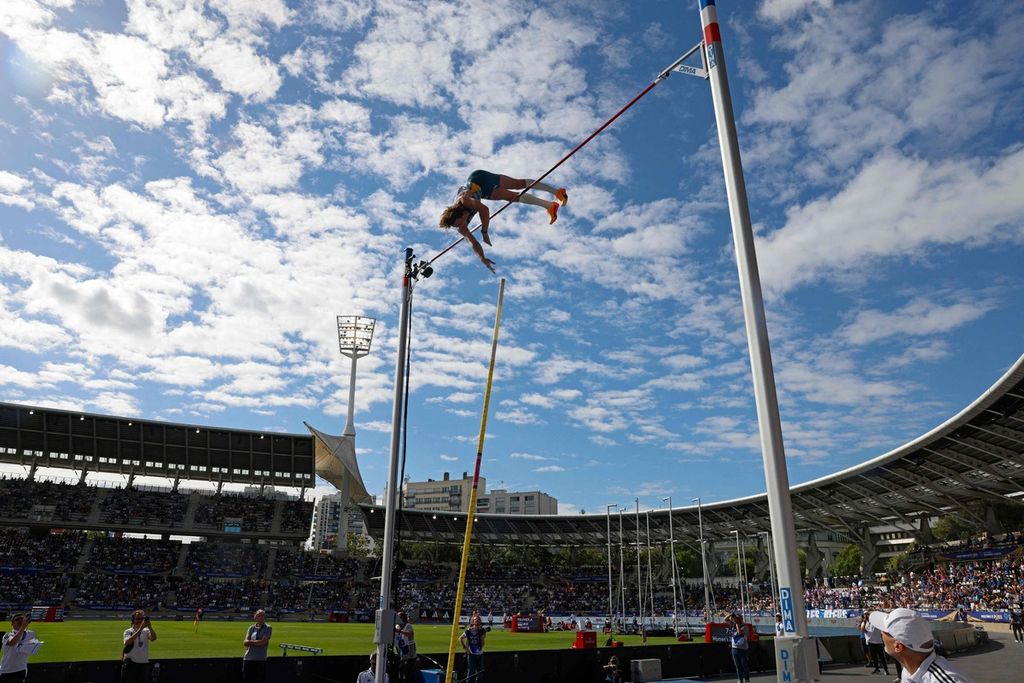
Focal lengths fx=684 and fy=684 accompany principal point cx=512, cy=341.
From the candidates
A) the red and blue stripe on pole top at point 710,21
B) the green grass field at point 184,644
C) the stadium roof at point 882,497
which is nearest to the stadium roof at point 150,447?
the stadium roof at point 882,497

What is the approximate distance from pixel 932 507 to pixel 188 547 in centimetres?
5214

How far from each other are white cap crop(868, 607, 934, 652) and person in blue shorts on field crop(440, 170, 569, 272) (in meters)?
7.51

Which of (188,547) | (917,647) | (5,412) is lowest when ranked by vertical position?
(917,647)

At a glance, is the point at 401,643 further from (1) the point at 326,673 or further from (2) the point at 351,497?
(2) the point at 351,497

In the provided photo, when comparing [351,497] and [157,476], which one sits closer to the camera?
[157,476]

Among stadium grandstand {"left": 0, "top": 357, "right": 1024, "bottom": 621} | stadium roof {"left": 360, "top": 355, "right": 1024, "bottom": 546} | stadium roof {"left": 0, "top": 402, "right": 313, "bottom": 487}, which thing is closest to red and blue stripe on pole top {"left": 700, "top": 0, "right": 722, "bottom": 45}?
stadium roof {"left": 360, "top": 355, "right": 1024, "bottom": 546}

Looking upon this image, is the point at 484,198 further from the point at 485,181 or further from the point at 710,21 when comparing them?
the point at 710,21

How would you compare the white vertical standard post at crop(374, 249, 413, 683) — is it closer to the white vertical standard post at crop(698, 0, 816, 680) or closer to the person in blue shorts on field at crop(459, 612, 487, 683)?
the person in blue shorts on field at crop(459, 612, 487, 683)

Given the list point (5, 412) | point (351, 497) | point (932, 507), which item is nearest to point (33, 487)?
point (5, 412)

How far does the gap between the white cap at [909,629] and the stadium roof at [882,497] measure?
2896cm

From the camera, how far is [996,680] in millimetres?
13352

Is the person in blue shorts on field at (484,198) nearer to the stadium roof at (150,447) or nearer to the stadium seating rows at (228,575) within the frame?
the stadium seating rows at (228,575)

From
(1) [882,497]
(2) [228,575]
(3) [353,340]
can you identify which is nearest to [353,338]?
(3) [353,340]

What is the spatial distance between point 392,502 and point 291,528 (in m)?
49.5
